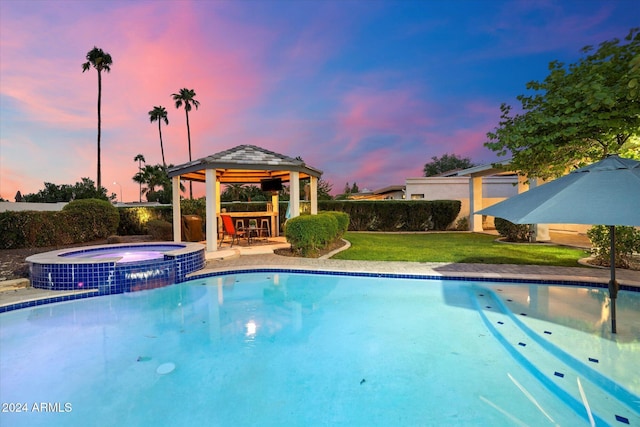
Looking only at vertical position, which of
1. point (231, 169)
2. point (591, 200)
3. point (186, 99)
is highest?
point (186, 99)

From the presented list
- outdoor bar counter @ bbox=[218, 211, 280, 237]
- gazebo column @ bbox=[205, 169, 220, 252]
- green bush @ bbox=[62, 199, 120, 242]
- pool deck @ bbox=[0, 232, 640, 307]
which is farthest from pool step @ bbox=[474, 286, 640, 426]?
green bush @ bbox=[62, 199, 120, 242]

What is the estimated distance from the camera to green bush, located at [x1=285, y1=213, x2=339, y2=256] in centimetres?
1020

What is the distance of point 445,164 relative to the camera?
181 ft

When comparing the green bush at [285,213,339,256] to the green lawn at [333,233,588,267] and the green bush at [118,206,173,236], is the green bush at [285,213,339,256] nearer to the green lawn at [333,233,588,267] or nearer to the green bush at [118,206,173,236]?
the green lawn at [333,233,588,267]

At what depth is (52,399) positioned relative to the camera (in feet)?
10.8

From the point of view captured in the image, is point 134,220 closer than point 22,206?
Yes

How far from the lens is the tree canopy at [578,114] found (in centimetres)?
598

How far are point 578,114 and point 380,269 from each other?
18.4ft

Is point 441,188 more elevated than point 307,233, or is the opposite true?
point 441,188

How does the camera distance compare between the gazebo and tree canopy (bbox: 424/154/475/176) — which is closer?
the gazebo

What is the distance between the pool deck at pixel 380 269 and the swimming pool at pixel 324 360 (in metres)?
0.46

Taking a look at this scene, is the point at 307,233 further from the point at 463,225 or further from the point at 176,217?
the point at 463,225

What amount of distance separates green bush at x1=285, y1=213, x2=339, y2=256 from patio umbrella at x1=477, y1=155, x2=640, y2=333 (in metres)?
6.30

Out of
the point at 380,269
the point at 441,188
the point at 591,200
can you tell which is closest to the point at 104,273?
the point at 380,269
